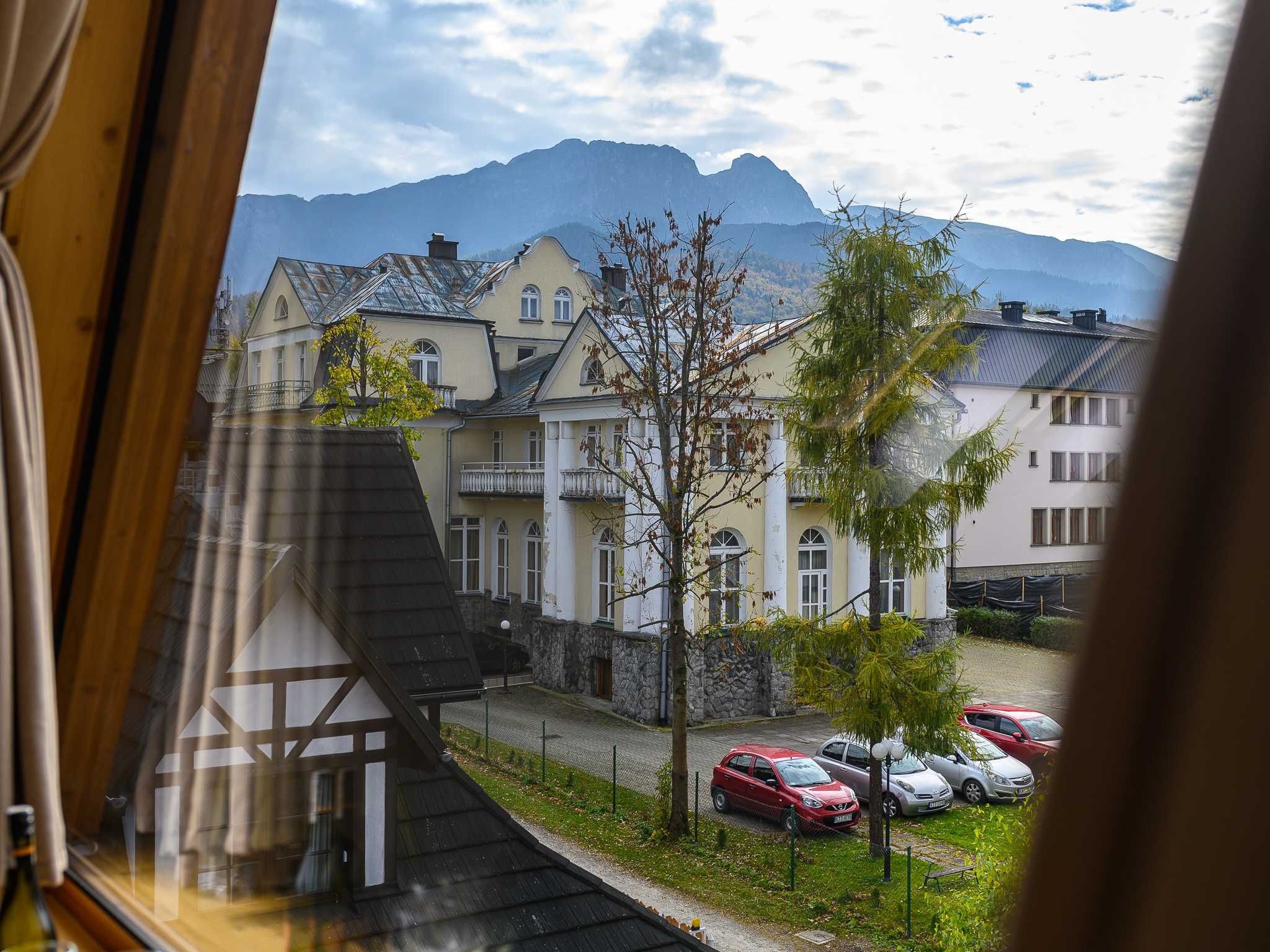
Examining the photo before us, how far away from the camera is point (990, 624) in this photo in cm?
70

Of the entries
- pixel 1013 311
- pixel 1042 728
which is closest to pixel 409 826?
pixel 1013 311

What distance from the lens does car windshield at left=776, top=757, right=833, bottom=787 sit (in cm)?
112

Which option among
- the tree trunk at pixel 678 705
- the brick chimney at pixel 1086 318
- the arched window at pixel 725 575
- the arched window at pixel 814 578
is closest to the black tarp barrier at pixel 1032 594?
the brick chimney at pixel 1086 318

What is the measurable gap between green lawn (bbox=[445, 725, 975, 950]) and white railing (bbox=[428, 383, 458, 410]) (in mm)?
491

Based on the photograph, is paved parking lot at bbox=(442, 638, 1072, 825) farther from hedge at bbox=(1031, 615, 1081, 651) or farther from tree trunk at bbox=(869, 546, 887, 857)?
hedge at bbox=(1031, 615, 1081, 651)

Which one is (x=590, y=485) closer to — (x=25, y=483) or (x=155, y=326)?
(x=155, y=326)

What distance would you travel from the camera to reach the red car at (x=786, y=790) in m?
1.09

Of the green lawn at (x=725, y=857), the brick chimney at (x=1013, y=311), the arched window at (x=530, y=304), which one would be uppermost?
the arched window at (x=530, y=304)

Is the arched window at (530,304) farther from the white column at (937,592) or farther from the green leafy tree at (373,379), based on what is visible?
the white column at (937,592)

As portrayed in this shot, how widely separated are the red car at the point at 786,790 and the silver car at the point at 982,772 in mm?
131

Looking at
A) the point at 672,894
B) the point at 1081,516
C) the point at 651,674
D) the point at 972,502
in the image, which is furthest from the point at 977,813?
the point at 651,674

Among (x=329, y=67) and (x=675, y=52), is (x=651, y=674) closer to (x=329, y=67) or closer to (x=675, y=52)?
(x=675, y=52)

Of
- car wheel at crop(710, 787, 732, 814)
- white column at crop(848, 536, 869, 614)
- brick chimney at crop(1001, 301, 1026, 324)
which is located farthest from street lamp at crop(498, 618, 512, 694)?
brick chimney at crop(1001, 301, 1026, 324)

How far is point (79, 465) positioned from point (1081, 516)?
1.39 meters
